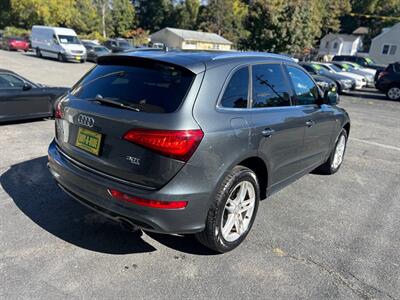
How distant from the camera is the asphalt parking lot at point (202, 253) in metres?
2.67

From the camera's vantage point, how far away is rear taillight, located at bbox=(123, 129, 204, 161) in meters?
2.50

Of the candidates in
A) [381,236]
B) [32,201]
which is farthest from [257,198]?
[32,201]

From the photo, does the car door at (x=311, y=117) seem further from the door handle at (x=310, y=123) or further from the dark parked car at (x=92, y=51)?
the dark parked car at (x=92, y=51)

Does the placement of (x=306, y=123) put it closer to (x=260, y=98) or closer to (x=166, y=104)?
(x=260, y=98)

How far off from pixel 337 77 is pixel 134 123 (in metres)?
17.0

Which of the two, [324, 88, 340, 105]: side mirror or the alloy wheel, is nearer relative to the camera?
the alloy wheel

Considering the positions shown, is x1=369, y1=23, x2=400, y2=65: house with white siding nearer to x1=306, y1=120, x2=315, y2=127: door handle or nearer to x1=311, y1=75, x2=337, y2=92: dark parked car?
x1=311, y1=75, x2=337, y2=92: dark parked car

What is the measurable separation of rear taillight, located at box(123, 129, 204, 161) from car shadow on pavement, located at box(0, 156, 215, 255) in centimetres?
110

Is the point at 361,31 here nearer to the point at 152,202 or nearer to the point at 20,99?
the point at 20,99

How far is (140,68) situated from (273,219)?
2.17 metres

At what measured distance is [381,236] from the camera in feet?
11.9

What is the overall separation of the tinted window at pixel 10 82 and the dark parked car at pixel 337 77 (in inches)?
542

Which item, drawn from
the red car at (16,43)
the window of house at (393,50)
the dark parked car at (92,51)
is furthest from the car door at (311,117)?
the window of house at (393,50)

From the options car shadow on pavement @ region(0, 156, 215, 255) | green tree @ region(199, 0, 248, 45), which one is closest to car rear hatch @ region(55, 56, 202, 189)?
car shadow on pavement @ region(0, 156, 215, 255)
